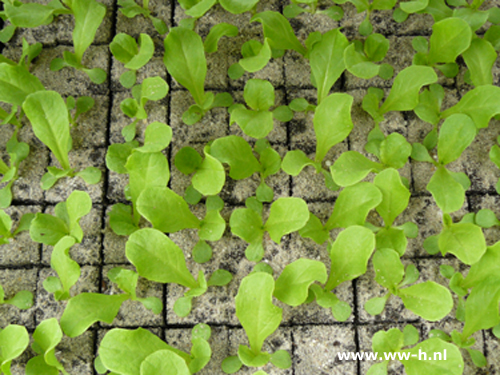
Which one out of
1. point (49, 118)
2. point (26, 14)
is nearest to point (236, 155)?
point (49, 118)

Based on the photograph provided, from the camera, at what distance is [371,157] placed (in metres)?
0.71

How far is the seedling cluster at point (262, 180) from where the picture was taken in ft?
2.05

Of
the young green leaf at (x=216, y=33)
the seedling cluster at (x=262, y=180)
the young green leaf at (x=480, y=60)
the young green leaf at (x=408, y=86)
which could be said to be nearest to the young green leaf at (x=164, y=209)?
the seedling cluster at (x=262, y=180)

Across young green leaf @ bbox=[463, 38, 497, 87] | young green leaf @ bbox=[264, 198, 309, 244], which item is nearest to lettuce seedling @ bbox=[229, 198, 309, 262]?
young green leaf @ bbox=[264, 198, 309, 244]

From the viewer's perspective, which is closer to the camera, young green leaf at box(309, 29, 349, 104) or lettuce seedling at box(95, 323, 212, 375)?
lettuce seedling at box(95, 323, 212, 375)

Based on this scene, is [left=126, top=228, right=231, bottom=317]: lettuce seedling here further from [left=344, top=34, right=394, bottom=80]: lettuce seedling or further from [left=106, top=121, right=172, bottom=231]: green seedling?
[left=344, top=34, right=394, bottom=80]: lettuce seedling

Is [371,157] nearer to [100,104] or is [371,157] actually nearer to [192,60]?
[192,60]

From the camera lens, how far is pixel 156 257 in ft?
2.07

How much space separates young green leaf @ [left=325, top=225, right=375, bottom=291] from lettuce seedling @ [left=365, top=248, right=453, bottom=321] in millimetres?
35

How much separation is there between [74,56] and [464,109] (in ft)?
1.86

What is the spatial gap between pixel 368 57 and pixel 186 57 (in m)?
0.27

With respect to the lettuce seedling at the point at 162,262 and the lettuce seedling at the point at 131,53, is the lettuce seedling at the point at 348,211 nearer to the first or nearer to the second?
the lettuce seedling at the point at 162,262

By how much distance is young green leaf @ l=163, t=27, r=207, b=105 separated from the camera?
2.24 feet

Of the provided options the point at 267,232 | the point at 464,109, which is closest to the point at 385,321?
the point at 267,232
